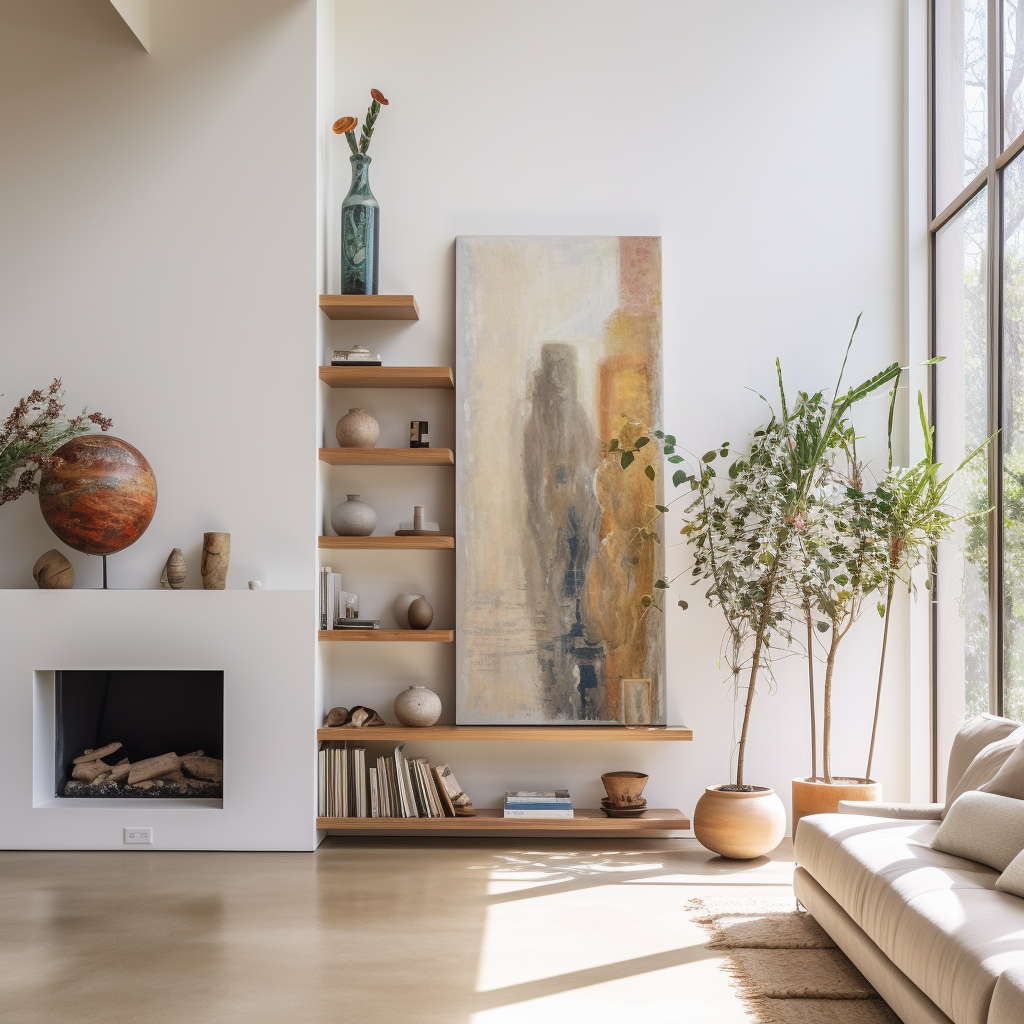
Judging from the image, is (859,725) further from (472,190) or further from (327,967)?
(472,190)

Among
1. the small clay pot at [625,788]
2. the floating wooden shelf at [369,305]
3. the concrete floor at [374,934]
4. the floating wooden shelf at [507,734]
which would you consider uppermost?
the floating wooden shelf at [369,305]

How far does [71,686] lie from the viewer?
458cm

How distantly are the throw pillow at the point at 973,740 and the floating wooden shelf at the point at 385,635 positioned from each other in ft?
6.95

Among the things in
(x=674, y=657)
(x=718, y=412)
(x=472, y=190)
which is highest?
(x=472, y=190)

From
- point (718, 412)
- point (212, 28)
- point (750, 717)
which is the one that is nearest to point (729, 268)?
point (718, 412)

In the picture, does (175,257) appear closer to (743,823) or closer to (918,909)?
(743,823)

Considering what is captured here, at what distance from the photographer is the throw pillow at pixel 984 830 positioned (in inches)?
105

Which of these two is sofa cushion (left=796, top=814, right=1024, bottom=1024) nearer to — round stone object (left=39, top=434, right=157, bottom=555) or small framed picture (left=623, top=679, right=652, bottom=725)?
small framed picture (left=623, top=679, right=652, bottom=725)

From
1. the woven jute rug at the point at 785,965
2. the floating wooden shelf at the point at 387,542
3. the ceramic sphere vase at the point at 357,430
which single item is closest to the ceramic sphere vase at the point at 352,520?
the floating wooden shelf at the point at 387,542

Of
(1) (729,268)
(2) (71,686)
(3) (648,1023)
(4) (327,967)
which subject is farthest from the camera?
(1) (729,268)

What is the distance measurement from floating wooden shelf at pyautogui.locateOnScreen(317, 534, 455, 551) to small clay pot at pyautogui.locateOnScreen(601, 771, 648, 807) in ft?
4.19

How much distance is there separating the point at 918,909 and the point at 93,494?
346 centimetres

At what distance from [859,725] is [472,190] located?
3151 millimetres

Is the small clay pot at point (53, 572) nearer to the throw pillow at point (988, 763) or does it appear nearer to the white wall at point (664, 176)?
the white wall at point (664, 176)
